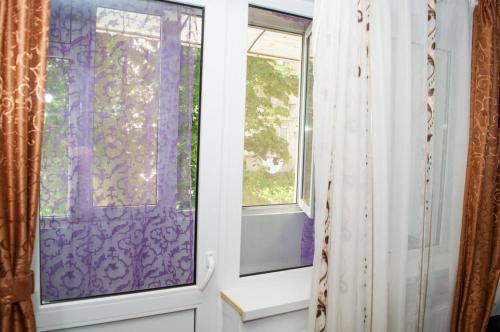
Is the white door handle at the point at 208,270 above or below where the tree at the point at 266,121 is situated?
below

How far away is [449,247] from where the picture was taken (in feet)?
4.99

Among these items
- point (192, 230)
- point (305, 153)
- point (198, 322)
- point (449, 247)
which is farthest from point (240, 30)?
point (449, 247)

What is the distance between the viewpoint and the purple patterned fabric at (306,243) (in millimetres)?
1639

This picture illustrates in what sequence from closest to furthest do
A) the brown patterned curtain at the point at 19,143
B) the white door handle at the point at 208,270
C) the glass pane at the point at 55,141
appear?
the brown patterned curtain at the point at 19,143 → the glass pane at the point at 55,141 → the white door handle at the point at 208,270

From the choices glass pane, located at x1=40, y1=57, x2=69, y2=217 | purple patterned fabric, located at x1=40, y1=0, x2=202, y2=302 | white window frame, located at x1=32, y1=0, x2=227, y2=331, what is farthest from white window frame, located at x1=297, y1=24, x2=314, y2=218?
glass pane, located at x1=40, y1=57, x2=69, y2=217

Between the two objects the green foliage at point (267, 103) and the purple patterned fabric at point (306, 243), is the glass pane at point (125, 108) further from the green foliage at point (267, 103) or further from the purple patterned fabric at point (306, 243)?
the purple patterned fabric at point (306, 243)

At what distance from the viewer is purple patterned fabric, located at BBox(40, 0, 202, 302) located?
1.12 m

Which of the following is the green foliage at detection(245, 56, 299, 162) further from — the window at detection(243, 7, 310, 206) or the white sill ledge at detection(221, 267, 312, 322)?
the white sill ledge at detection(221, 267, 312, 322)

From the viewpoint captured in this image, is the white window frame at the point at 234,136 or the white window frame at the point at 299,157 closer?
the white window frame at the point at 234,136

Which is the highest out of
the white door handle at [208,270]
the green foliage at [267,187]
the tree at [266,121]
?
the tree at [266,121]

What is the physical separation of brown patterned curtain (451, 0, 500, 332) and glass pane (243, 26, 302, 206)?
827 millimetres

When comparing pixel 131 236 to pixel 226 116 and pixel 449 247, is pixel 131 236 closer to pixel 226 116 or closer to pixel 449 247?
pixel 226 116

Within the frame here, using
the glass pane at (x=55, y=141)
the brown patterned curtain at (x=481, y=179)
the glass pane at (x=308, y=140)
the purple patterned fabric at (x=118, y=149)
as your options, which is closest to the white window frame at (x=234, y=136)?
the purple patterned fabric at (x=118, y=149)

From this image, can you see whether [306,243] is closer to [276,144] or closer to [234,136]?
[276,144]
